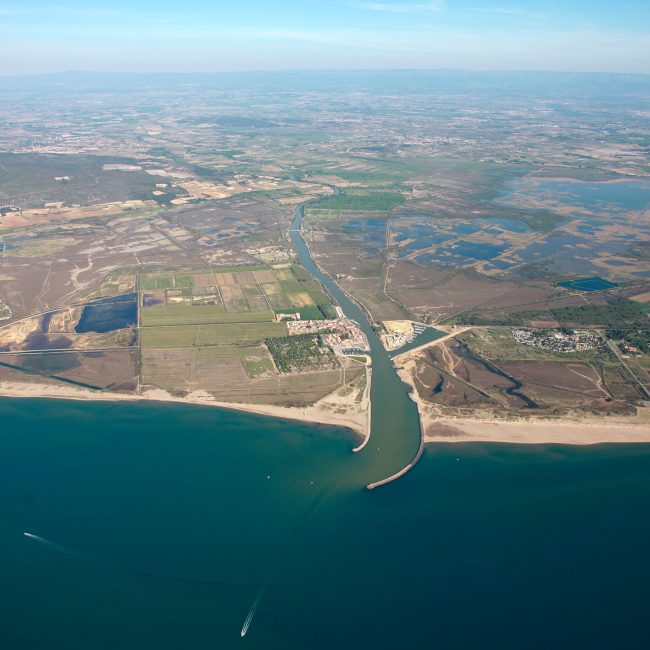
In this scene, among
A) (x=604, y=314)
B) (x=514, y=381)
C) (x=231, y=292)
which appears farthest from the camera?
(x=231, y=292)

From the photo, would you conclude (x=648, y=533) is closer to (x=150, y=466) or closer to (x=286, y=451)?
(x=286, y=451)

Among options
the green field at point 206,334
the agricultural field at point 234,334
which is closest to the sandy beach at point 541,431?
the agricultural field at point 234,334

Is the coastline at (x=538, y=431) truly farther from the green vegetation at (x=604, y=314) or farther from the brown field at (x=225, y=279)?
the brown field at (x=225, y=279)

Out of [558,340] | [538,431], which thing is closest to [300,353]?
[538,431]

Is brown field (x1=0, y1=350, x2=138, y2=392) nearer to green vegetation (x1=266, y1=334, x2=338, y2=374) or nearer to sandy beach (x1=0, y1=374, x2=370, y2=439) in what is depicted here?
sandy beach (x1=0, y1=374, x2=370, y2=439)

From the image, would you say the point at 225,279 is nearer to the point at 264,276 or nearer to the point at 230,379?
the point at 264,276

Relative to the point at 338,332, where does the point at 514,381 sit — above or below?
below

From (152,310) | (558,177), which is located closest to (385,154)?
(558,177)
